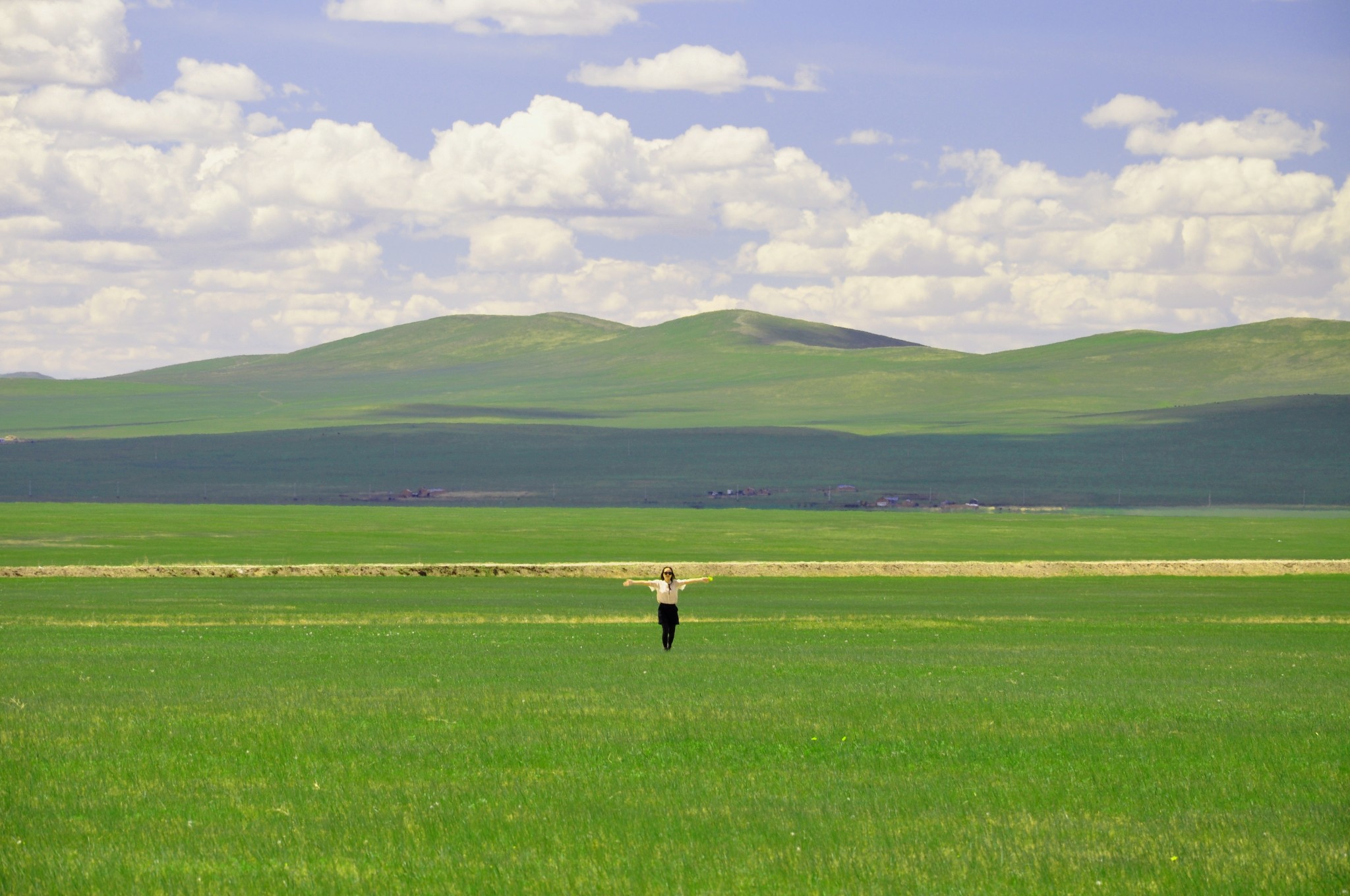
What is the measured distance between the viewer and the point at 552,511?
114 meters

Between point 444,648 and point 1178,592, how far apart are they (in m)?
28.8

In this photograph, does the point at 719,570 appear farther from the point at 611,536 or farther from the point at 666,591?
the point at 666,591

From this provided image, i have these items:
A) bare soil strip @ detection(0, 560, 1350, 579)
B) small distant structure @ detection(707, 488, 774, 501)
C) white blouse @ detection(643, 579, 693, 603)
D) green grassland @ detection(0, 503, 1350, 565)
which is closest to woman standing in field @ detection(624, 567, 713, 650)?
white blouse @ detection(643, 579, 693, 603)

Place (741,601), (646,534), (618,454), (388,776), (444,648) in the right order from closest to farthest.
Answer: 1. (388,776)
2. (444,648)
3. (741,601)
4. (646,534)
5. (618,454)

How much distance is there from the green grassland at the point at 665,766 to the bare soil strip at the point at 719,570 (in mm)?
24728

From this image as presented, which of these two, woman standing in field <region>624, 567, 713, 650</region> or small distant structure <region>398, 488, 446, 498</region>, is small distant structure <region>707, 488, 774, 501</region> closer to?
small distant structure <region>398, 488, 446, 498</region>

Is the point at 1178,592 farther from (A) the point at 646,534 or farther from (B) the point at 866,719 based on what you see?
(A) the point at 646,534

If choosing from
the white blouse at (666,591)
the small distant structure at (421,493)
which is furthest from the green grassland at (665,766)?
the small distant structure at (421,493)

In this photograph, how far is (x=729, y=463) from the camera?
157500 millimetres

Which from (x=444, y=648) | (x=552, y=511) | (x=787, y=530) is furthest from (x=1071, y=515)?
(x=444, y=648)

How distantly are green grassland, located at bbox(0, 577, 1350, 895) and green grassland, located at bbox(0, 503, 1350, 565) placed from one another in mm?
40207

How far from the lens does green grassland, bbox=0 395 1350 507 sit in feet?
449

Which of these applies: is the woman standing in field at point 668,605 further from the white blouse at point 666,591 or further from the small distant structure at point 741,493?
the small distant structure at point 741,493

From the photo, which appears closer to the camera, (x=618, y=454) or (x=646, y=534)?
(x=646, y=534)
